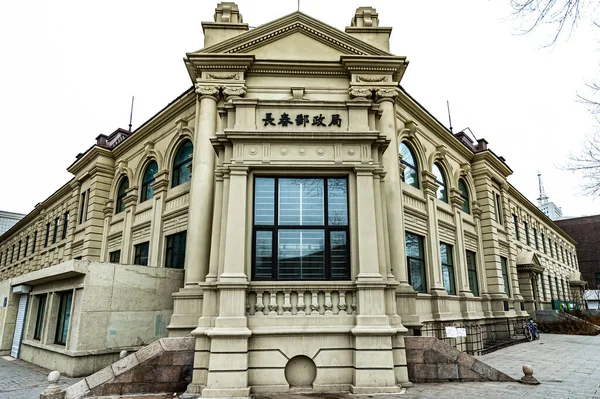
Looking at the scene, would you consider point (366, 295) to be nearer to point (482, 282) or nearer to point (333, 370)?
point (333, 370)

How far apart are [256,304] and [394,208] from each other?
251 inches

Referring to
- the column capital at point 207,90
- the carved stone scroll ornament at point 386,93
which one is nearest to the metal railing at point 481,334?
the carved stone scroll ornament at point 386,93

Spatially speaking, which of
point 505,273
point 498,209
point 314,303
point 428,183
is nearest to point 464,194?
point 498,209

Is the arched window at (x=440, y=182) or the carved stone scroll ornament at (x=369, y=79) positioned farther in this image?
the arched window at (x=440, y=182)

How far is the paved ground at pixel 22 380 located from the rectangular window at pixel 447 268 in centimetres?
1501

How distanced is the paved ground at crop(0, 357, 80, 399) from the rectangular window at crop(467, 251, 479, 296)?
18181 mm

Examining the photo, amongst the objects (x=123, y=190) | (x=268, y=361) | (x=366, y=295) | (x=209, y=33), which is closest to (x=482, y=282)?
(x=366, y=295)

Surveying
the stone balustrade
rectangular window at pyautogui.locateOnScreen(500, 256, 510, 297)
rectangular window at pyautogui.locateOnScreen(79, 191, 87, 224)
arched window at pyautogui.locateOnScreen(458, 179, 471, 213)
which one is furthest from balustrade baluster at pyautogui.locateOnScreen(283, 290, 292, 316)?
rectangular window at pyautogui.locateOnScreen(79, 191, 87, 224)

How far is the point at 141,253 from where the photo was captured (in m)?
18.9

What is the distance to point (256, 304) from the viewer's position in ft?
29.3

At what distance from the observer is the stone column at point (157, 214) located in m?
17.2

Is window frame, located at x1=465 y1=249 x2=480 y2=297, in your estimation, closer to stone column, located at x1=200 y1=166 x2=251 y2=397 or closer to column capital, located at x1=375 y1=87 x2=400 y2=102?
column capital, located at x1=375 y1=87 x2=400 y2=102

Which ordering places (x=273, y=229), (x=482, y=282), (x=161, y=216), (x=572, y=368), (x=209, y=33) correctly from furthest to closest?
(x=482, y=282) < (x=161, y=216) < (x=209, y=33) < (x=572, y=368) < (x=273, y=229)

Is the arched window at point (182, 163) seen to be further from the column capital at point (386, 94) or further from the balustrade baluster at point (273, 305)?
the balustrade baluster at point (273, 305)
